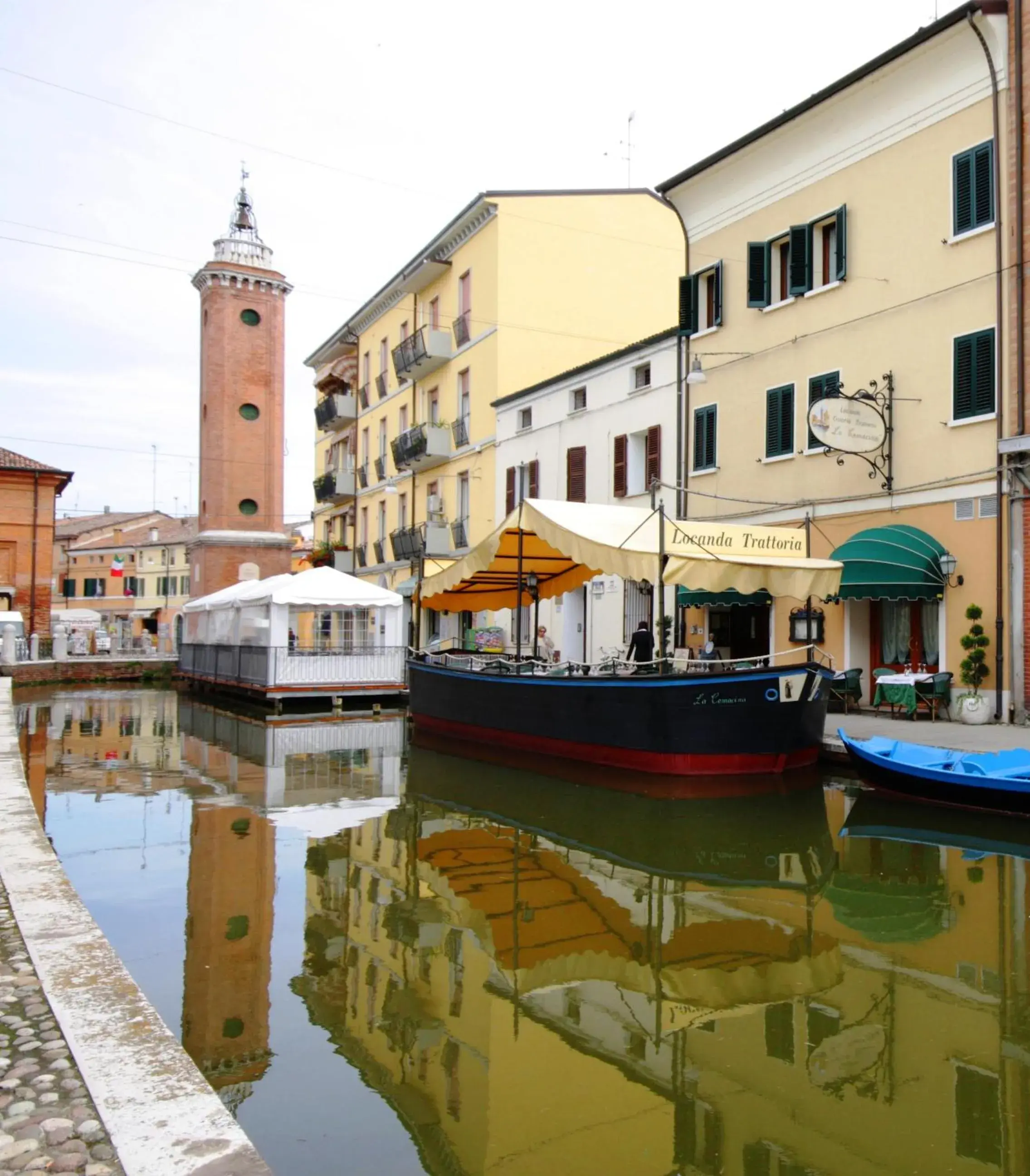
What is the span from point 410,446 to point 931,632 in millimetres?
21567

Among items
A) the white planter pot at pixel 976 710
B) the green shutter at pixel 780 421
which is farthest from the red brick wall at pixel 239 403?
the white planter pot at pixel 976 710

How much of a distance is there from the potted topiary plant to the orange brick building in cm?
4244

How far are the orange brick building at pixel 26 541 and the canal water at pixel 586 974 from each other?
39.2m

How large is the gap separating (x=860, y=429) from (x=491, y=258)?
54.4ft

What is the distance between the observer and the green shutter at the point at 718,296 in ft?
71.2

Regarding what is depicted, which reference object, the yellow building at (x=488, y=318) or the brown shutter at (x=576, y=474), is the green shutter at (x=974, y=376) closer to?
the brown shutter at (x=576, y=474)

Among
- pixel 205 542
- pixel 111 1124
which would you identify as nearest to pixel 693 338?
pixel 111 1124

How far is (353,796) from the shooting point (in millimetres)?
12859

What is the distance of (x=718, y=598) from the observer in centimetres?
2020

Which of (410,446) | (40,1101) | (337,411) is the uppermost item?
(337,411)

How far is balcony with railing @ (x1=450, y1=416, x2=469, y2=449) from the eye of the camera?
33.0 metres

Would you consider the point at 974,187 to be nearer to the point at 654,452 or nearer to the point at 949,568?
the point at 949,568

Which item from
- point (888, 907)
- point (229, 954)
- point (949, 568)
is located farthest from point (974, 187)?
point (229, 954)

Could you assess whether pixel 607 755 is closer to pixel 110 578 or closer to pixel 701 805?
pixel 701 805
